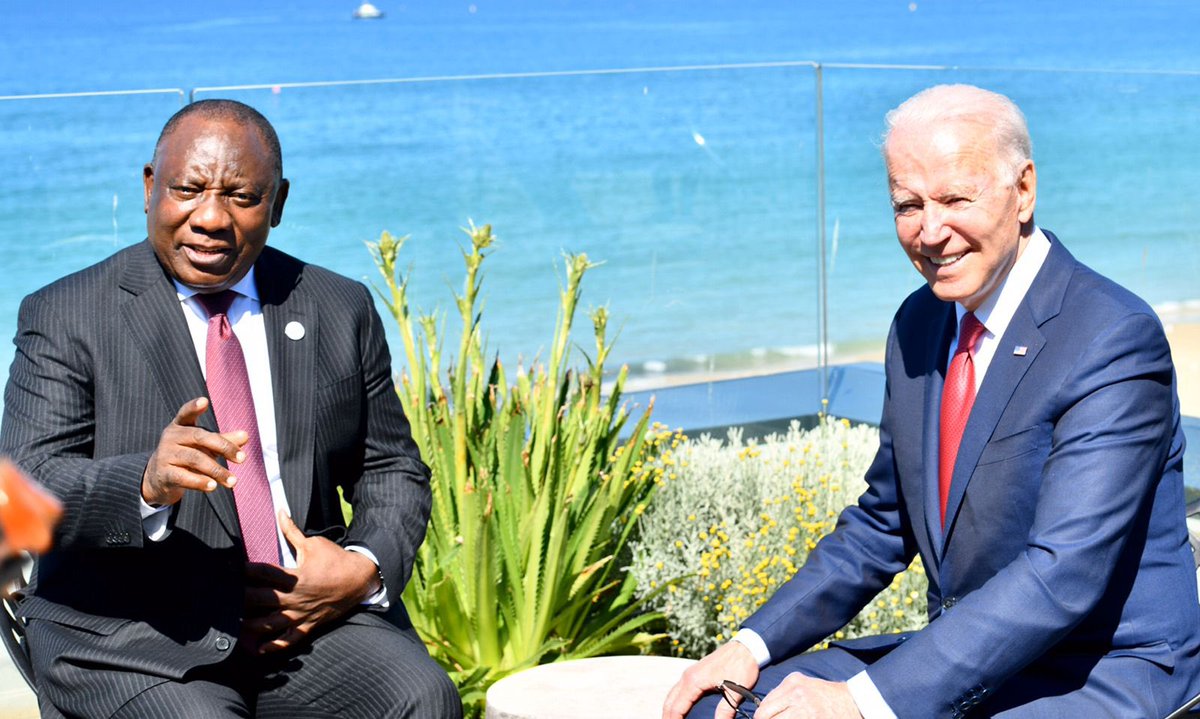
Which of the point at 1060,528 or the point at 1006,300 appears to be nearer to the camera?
the point at 1060,528

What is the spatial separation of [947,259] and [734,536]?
2.35m

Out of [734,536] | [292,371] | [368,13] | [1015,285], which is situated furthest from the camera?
[368,13]

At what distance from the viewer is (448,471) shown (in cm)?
426

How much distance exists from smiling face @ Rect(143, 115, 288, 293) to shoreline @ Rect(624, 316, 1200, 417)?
4.24 metres

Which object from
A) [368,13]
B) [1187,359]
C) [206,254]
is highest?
[368,13]

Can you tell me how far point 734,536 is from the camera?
470cm

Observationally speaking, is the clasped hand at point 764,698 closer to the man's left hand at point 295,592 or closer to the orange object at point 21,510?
the man's left hand at point 295,592

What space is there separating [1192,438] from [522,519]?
3644 millimetres

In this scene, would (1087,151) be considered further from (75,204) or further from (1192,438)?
(75,204)

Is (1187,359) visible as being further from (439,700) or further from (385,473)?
(439,700)

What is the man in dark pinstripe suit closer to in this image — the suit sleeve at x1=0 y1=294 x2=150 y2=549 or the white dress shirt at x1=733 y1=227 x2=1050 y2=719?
the suit sleeve at x1=0 y1=294 x2=150 y2=549

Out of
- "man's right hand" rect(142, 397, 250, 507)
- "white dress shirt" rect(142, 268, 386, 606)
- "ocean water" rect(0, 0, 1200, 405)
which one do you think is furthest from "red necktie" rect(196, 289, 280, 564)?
"ocean water" rect(0, 0, 1200, 405)

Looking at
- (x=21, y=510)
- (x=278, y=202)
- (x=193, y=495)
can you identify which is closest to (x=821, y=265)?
(x=278, y=202)

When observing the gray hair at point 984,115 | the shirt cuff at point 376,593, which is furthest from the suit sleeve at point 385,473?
the gray hair at point 984,115
